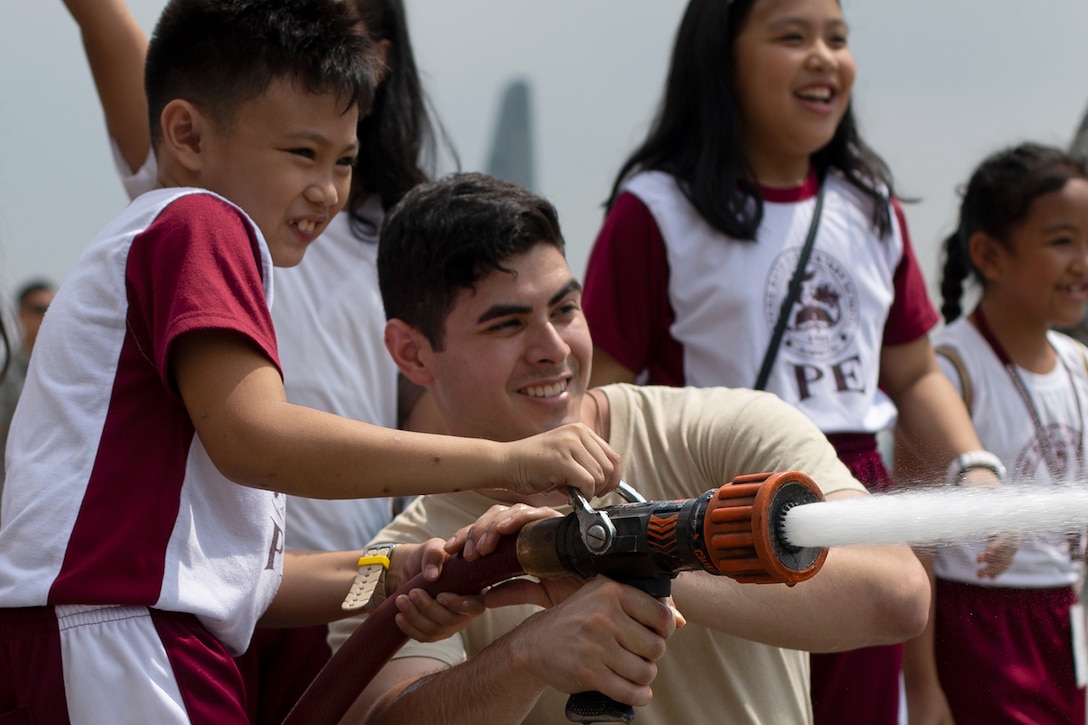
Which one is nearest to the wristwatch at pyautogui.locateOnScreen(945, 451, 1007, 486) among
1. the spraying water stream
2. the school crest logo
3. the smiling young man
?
the school crest logo

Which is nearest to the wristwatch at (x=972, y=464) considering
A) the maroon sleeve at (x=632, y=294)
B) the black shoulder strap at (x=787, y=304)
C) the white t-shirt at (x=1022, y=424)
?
the white t-shirt at (x=1022, y=424)

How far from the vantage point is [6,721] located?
6.92 ft

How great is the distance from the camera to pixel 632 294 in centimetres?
369

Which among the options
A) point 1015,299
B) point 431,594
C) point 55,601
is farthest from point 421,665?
point 1015,299

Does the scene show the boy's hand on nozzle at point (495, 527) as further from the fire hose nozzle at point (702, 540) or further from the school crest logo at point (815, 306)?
the school crest logo at point (815, 306)

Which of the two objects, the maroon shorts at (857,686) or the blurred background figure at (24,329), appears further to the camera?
the blurred background figure at (24,329)

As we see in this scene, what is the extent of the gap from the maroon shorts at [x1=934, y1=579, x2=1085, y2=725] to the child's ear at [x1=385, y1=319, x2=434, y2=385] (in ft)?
6.56

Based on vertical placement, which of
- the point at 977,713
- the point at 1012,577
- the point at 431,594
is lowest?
the point at 977,713

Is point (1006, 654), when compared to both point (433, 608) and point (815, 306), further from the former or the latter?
point (433, 608)

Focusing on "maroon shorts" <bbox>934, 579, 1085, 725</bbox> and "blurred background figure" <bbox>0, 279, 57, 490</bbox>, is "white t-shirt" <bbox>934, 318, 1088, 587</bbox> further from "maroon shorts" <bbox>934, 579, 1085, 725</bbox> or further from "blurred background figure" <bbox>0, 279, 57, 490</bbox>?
"blurred background figure" <bbox>0, 279, 57, 490</bbox>

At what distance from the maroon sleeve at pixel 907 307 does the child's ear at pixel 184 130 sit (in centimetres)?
222

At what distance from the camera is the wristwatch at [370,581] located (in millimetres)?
2463

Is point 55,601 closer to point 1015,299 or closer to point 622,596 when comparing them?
point 622,596

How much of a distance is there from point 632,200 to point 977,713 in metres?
1.84
